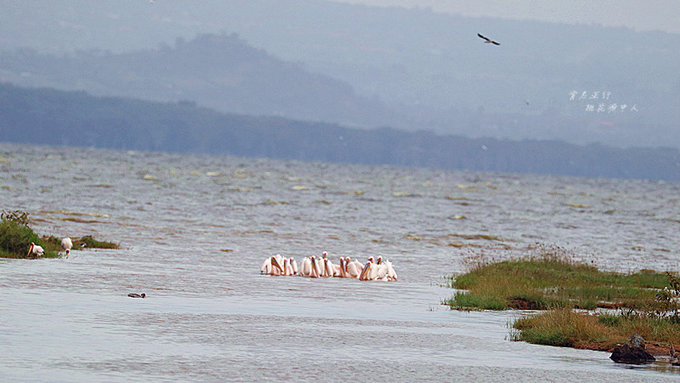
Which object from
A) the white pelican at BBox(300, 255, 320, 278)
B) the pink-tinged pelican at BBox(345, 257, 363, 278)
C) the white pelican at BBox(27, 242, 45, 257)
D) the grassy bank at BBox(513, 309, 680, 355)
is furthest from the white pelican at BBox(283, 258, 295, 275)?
the grassy bank at BBox(513, 309, 680, 355)

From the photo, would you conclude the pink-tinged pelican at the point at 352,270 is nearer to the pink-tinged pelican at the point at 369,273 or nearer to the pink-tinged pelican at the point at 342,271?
the pink-tinged pelican at the point at 342,271

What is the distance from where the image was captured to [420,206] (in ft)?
311

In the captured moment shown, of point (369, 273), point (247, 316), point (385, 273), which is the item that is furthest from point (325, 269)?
point (247, 316)

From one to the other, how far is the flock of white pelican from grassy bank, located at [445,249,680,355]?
227 centimetres

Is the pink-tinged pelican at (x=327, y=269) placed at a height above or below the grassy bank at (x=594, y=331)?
above

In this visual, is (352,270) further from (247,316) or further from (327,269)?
(247,316)

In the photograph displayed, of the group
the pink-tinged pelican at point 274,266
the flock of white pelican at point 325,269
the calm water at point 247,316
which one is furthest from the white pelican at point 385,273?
the pink-tinged pelican at point 274,266

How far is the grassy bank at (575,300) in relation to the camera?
60.1ft

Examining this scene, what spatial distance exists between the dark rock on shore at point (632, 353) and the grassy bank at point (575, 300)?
61 centimetres

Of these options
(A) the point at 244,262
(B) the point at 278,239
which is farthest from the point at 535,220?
(A) the point at 244,262

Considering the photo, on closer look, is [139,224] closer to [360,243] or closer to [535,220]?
[360,243]

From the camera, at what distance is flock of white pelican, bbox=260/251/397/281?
29.7 m

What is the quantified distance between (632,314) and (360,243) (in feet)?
93.7

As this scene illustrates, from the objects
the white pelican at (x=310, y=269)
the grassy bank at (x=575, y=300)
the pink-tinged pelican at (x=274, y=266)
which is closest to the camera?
the grassy bank at (x=575, y=300)
